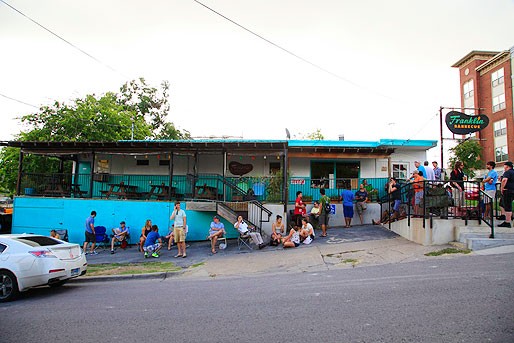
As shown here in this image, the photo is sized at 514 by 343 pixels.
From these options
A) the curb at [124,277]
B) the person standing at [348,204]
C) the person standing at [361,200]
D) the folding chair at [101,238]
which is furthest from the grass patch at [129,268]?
the person standing at [361,200]

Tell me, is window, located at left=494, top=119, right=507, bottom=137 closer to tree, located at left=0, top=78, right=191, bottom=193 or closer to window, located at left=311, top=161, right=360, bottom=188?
window, located at left=311, top=161, right=360, bottom=188

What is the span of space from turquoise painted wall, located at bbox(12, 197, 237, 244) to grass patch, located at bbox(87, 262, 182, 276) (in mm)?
4178

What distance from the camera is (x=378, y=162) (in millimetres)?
18469

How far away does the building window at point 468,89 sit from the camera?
3667 centimetres

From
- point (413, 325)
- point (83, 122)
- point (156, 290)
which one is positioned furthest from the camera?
point (83, 122)

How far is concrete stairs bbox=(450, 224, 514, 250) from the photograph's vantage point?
29.7 feet

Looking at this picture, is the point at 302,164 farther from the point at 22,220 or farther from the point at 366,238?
the point at 22,220

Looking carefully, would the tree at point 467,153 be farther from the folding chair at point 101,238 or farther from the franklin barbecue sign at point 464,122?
the folding chair at point 101,238

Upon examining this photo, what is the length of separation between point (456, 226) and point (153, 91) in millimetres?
35145

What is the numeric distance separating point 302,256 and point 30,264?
270 inches

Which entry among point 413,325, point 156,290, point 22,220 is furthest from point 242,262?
point 22,220

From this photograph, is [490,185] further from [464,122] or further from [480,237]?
[464,122]

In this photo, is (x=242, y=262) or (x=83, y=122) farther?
(x=83, y=122)

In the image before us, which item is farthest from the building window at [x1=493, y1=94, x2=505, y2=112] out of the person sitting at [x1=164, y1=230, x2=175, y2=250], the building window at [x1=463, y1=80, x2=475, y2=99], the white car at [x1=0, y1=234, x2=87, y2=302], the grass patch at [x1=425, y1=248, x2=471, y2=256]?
the white car at [x1=0, y1=234, x2=87, y2=302]
